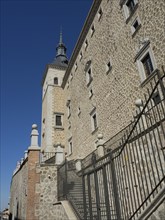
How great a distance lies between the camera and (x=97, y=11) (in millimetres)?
17812

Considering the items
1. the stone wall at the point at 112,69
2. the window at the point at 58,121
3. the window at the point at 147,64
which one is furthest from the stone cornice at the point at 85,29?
the window at the point at 147,64

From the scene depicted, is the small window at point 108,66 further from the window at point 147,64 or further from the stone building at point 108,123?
the window at point 147,64

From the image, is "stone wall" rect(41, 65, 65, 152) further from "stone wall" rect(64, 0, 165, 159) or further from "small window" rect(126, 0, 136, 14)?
"small window" rect(126, 0, 136, 14)

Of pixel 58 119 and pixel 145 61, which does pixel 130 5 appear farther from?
pixel 58 119

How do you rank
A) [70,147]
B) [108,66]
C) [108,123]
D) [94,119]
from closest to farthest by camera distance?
[108,123]
[108,66]
[94,119]
[70,147]

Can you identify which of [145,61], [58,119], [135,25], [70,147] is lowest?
[70,147]

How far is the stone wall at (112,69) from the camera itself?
1048cm

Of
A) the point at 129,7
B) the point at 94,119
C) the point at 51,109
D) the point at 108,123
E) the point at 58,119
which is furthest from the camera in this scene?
the point at 51,109

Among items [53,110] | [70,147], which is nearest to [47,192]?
[70,147]

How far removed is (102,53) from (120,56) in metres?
3.19

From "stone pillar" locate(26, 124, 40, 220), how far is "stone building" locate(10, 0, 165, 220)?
5 cm

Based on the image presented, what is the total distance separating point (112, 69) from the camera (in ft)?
46.4

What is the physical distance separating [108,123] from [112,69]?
12.7ft

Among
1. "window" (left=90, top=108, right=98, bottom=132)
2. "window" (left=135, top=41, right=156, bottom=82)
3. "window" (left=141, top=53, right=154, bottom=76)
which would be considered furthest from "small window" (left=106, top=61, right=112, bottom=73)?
"window" (left=141, top=53, right=154, bottom=76)
